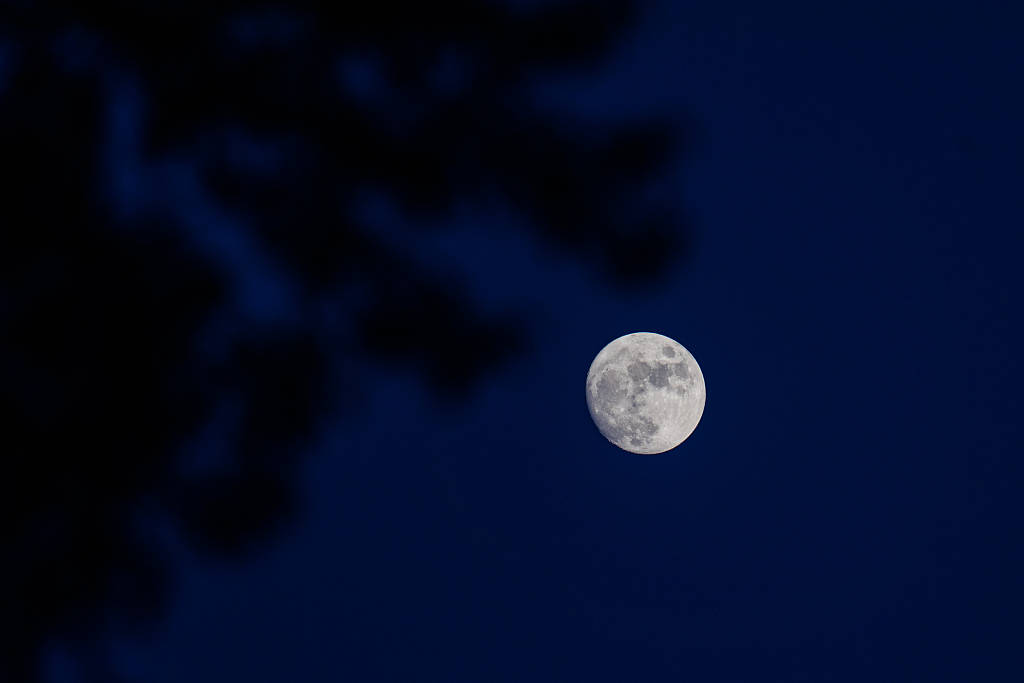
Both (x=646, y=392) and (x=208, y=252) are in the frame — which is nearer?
(x=646, y=392)

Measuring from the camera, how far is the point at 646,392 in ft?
5.54

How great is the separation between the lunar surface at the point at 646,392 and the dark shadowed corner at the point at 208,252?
31cm

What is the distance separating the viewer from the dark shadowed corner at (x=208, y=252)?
1.83 meters

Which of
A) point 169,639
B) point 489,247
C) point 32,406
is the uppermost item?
point 489,247

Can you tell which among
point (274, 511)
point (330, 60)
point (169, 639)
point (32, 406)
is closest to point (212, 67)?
point (330, 60)

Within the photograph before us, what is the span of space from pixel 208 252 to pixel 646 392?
1.19 meters

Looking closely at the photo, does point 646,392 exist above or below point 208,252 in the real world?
below

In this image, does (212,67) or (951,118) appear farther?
(212,67)

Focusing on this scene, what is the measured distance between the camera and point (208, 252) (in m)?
1.88

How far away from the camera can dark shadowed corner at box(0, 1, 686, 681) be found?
6.01ft

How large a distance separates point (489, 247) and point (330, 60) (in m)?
0.64

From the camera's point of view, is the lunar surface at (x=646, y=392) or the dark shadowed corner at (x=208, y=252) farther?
the dark shadowed corner at (x=208, y=252)

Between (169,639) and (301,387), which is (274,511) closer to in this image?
(301,387)

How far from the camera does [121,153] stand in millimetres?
1891
